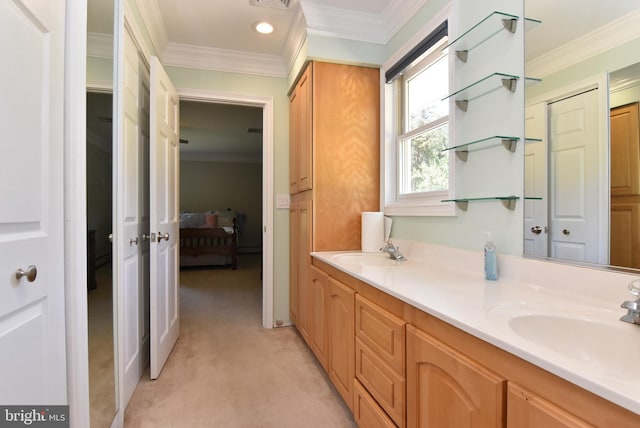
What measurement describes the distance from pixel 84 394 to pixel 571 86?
6.93 feet

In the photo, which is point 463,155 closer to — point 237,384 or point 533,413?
point 533,413

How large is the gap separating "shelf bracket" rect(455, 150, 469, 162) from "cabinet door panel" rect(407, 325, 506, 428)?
0.96m

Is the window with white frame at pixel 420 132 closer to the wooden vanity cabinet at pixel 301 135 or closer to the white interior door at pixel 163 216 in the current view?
the wooden vanity cabinet at pixel 301 135

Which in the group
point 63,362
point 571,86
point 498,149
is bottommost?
point 63,362

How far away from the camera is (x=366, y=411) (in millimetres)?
1428

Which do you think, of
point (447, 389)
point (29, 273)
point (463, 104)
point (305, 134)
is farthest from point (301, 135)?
point (447, 389)

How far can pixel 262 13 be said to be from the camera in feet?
7.63

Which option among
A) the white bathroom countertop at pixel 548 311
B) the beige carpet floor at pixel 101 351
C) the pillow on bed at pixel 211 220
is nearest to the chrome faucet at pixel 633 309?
the white bathroom countertop at pixel 548 311

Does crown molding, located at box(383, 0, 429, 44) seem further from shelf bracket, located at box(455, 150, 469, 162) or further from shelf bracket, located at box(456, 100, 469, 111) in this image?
shelf bracket, located at box(455, 150, 469, 162)

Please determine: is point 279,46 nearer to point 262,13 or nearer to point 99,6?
point 262,13

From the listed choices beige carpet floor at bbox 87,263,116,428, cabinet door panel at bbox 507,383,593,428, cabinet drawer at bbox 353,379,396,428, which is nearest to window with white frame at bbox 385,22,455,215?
cabinet drawer at bbox 353,379,396,428

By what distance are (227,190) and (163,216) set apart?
6539mm

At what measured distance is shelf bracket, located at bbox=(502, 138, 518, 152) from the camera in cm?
136

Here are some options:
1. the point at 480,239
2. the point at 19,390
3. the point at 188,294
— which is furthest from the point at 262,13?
the point at 188,294
